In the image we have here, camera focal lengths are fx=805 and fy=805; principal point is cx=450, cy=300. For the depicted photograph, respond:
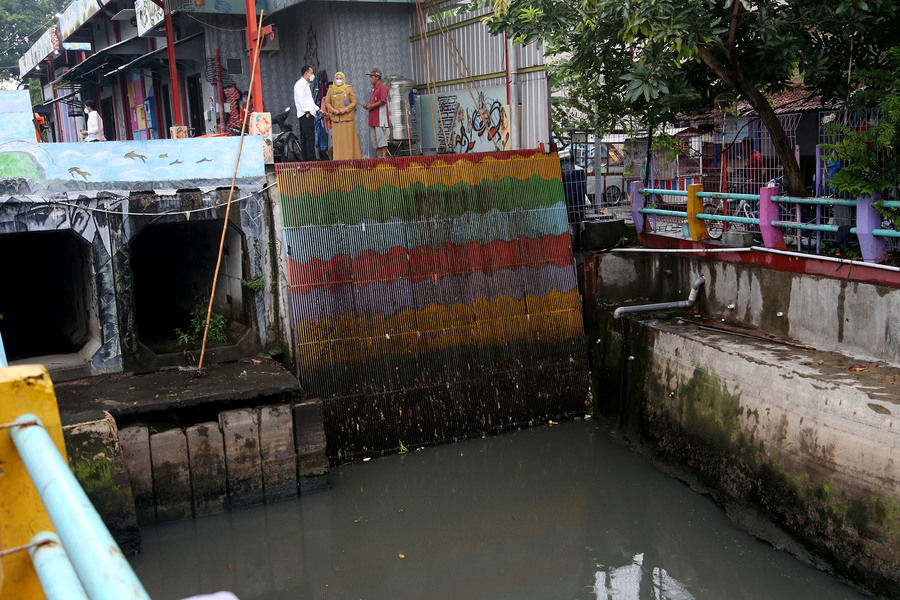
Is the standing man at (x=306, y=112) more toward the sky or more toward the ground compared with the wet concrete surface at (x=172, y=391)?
more toward the sky

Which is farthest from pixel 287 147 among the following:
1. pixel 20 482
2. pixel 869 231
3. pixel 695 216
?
pixel 20 482

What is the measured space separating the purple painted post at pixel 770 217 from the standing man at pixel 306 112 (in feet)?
22.3

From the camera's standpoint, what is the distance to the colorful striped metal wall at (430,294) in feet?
33.6

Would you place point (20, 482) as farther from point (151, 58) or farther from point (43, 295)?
point (151, 58)

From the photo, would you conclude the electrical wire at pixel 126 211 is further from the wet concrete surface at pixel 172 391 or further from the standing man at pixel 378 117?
the standing man at pixel 378 117

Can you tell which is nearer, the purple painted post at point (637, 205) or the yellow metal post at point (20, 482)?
the yellow metal post at point (20, 482)

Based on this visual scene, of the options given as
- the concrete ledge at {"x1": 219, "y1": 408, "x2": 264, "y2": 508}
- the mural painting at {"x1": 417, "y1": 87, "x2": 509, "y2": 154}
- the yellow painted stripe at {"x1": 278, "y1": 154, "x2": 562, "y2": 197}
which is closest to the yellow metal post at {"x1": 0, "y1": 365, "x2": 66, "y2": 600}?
the concrete ledge at {"x1": 219, "y1": 408, "x2": 264, "y2": 508}

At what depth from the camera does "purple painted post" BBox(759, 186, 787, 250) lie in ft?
29.8

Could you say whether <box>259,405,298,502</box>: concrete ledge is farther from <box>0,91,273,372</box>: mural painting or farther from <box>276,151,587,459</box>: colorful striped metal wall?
<box>0,91,273,372</box>: mural painting

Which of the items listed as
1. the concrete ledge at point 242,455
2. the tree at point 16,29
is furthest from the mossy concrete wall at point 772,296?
the tree at point 16,29

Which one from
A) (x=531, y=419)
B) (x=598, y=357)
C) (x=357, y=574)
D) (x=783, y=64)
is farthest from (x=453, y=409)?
(x=783, y=64)

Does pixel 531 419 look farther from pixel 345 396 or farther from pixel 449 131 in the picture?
pixel 449 131

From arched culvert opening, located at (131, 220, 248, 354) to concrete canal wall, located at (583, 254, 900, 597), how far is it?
5312 mm

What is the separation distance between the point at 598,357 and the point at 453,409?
2260mm
